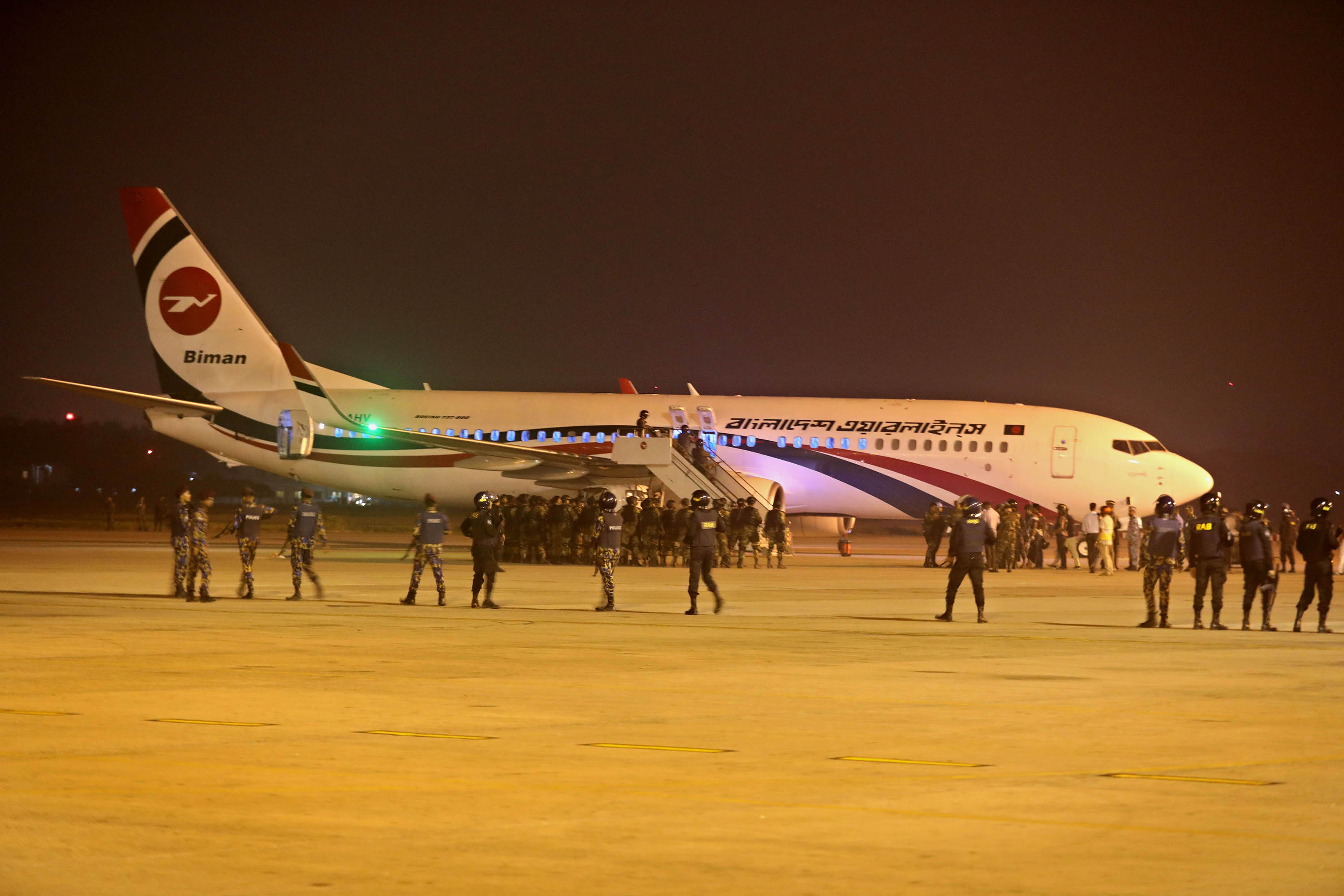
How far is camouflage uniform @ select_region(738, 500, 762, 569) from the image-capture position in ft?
114

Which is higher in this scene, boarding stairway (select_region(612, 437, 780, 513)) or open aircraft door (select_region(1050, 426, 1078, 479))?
open aircraft door (select_region(1050, 426, 1078, 479))

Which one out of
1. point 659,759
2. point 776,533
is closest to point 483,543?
point 659,759

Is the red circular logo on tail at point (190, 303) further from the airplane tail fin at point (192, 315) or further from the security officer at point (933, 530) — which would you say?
the security officer at point (933, 530)

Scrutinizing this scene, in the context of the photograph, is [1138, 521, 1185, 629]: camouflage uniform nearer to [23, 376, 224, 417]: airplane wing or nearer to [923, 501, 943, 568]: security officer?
[923, 501, 943, 568]: security officer

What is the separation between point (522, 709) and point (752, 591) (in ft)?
49.5

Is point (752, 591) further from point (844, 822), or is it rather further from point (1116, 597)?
point (844, 822)

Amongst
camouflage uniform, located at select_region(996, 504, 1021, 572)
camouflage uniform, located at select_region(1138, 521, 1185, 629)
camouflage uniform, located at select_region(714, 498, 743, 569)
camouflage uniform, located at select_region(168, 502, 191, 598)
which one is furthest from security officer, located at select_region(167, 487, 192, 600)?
camouflage uniform, located at select_region(996, 504, 1021, 572)

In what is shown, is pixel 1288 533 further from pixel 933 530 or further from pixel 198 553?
pixel 198 553

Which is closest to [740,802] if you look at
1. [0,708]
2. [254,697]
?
[254,697]

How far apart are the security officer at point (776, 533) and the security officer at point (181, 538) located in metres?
15.7

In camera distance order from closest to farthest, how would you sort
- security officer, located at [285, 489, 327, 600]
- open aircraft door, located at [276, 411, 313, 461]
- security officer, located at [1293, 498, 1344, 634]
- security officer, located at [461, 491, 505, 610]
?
security officer, located at [1293, 498, 1344, 634] → security officer, located at [461, 491, 505, 610] → security officer, located at [285, 489, 327, 600] → open aircraft door, located at [276, 411, 313, 461]

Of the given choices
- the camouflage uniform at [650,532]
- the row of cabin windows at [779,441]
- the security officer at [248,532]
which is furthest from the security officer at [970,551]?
the row of cabin windows at [779,441]

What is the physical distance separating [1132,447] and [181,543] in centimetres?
2518

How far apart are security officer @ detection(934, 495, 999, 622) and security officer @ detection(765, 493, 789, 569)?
14.4 metres
